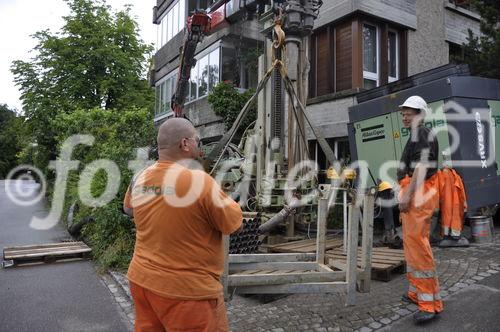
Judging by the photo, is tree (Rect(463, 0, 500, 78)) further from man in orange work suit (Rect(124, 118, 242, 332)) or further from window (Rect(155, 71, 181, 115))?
window (Rect(155, 71, 181, 115))

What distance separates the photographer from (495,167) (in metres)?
7.74

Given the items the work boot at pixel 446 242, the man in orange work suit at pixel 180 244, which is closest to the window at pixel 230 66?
the work boot at pixel 446 242

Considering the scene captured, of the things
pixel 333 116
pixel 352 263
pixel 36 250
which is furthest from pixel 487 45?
pixel 36 250

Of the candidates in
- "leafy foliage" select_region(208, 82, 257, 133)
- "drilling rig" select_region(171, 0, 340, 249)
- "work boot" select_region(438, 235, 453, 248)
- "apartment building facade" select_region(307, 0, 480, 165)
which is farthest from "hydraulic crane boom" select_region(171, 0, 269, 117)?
"work boot" select_region(438, 235, 453, 248)

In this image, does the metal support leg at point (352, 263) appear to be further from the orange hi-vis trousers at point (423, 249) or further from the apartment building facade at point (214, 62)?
the apartment building facade at point (214, 62)

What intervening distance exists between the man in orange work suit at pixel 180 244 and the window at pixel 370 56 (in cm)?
1047

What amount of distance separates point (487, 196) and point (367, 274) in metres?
4.63

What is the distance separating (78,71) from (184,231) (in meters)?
24.0

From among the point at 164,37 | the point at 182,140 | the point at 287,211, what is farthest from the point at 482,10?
the point at 164,37

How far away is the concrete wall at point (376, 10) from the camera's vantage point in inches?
458

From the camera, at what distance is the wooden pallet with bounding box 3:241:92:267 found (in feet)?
24.5

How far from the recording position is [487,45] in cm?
1012

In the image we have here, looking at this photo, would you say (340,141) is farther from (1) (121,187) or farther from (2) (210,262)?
(2) (210,262)

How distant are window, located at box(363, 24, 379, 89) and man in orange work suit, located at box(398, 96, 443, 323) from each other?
817cm
